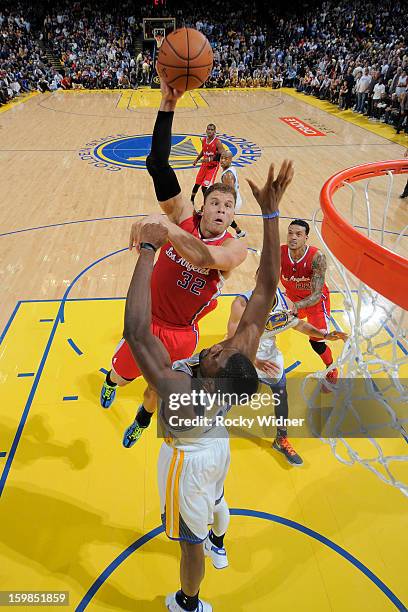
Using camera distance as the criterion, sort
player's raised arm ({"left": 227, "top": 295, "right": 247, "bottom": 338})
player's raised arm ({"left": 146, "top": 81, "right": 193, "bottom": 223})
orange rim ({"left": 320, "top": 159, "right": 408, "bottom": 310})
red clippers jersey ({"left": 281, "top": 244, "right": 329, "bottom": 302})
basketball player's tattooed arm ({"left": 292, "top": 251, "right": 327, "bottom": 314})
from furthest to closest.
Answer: red clippers jersey ({"left": 281, "top": 244, "right": 329, "bottom": 302}), basketball player's tattooed arm ({"left": 292, "top": 251, "right": 327, "bottom": 314}), player's raised arm ({"left": 227, "top": 295, "right": 247, "bottom": 338}), player's raised arm ({"left": 146, "top": 81, "right": 193, "bottom": 223}), orange rim ({"left": 320, "top": 159, "right": 408, "bottom": 310})

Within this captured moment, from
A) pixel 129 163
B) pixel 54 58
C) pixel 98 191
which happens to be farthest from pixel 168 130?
pixel 54 58

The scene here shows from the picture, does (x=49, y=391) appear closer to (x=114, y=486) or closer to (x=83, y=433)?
(x=83, y=433)

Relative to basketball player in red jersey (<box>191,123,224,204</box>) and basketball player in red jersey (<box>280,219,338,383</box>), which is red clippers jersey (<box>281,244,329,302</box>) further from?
basketball player in red jersey (<box>191,123,224,204</box>)

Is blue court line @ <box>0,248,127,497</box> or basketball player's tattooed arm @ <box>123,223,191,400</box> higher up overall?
basketball player's tattooed arm @ <box>123,223,191,400</box>

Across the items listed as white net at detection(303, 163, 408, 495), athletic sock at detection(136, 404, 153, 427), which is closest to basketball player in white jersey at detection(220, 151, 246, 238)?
white net at detection(303, 163, 408, 495)

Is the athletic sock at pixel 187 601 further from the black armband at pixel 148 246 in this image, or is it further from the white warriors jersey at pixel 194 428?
the black armband at pixel 148 246

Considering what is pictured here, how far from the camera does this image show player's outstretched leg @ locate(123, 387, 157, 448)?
3.36 metres

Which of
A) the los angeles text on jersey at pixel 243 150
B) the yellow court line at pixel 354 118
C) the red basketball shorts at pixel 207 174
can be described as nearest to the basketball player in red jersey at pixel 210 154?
the red basketball shorts at pixel 207 174

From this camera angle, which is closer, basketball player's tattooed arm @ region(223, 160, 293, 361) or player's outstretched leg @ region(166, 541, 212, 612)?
basketball player's tattooed arm @ region(223, 160, 293, 361)

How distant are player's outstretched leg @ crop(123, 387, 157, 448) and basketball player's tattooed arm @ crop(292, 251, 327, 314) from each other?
141 cm

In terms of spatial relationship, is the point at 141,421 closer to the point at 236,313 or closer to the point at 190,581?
the point at 236,313

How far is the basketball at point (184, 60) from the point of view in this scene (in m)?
2.74

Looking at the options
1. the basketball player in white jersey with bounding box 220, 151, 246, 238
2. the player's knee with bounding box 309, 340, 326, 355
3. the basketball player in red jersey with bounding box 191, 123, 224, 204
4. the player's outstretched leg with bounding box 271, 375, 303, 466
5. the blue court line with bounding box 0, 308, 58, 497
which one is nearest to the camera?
the blue court line with bounding box 0, 308, 58, 497

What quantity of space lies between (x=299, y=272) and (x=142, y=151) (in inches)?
337
